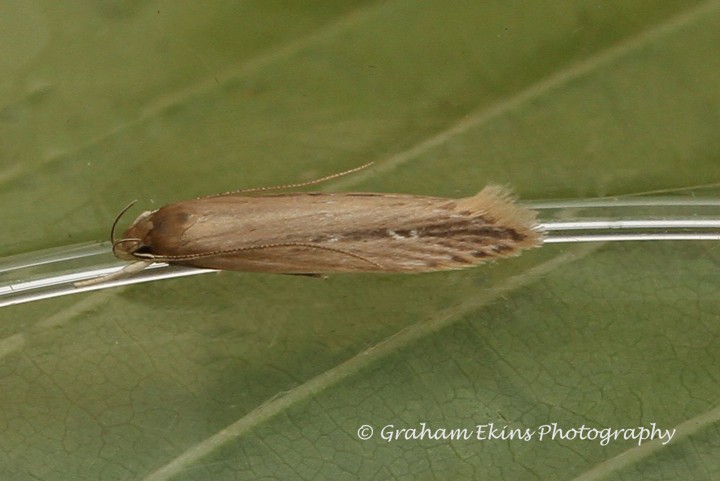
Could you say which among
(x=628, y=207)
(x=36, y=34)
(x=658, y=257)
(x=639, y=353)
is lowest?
(x=639, y=353)

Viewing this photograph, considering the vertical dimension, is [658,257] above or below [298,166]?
below

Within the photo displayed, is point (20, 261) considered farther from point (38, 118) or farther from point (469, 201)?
point (469, 201)

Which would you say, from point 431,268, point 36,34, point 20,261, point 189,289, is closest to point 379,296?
point 431,268

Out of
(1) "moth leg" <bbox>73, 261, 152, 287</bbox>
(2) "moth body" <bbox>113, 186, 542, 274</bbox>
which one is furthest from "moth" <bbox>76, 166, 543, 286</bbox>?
(1) "moth leg" <bbox>73, 261, 152, 287</bbox>

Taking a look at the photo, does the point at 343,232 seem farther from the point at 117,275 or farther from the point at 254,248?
the point at 117,275

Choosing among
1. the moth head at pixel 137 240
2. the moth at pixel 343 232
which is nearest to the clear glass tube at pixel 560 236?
the moth head at pixel 137 240

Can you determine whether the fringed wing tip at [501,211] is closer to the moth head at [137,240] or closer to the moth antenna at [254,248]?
the moth antenna at [254,248]

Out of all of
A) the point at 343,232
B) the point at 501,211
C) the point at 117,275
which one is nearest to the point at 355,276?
Answer: the point at 343,232
